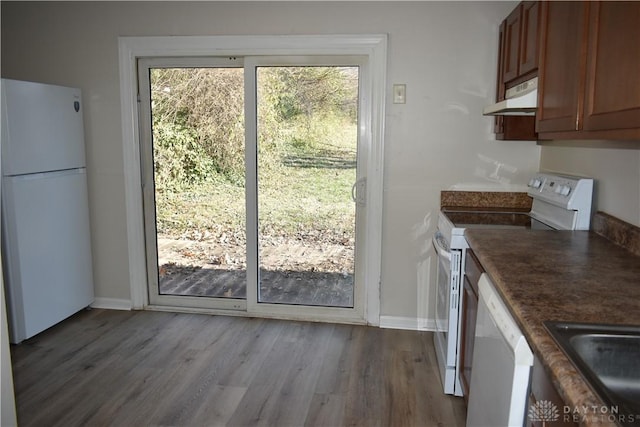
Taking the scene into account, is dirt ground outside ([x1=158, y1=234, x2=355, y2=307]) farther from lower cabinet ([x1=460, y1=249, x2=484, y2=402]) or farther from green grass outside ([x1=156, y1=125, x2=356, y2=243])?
lower cabinet ([x1=460, y1=249, x2=484, y2=402])

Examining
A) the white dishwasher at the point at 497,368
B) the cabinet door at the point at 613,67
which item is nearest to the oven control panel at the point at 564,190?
the cabinet door at the point at 613,67

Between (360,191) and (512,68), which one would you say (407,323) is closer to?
(360,191)

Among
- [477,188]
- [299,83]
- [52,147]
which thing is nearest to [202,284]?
[52,147]

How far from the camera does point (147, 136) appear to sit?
11.9ft

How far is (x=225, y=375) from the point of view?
2779 millimetres

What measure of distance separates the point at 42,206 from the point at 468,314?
2772 mm

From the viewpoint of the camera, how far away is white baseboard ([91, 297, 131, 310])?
380 cm

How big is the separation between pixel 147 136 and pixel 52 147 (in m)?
0.64

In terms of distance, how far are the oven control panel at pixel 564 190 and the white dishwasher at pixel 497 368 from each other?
0.89 meters

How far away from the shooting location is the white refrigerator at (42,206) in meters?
3.02

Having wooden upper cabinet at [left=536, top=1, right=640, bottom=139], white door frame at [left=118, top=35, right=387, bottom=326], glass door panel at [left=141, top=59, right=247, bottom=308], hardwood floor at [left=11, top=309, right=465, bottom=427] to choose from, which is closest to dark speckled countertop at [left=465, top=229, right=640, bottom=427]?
wooden upper cabinet at [left=536, top=1, right=640, bottom=139]

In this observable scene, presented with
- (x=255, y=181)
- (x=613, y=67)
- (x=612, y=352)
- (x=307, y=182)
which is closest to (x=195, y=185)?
(x=255, y=181)

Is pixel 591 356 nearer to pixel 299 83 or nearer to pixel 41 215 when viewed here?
pixel 299 83

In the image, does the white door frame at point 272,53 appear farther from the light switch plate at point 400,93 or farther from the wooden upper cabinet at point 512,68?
the wooden upper cabinet at point 512,68
